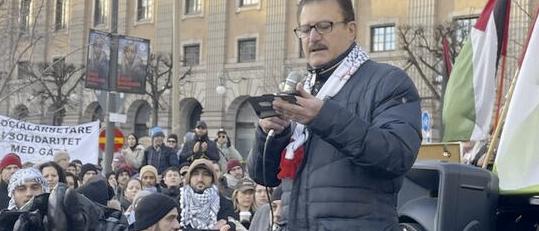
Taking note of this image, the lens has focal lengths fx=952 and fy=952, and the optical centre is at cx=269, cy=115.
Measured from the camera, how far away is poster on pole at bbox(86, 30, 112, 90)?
16.5 m

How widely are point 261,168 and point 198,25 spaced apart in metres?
37.6

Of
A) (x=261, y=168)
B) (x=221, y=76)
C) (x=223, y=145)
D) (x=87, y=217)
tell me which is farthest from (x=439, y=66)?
(x=261, y=168)

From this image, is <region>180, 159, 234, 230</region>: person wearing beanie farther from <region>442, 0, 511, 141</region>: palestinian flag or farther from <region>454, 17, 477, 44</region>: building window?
<region>454, 17, 477, 44</region>: building window

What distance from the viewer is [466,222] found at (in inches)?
169

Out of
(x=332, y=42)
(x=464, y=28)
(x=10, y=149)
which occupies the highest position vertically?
(x=464, y=28)

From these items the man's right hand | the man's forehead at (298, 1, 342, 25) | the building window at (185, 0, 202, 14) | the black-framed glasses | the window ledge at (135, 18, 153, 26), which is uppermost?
the building window at (185, 0, 202, 14)

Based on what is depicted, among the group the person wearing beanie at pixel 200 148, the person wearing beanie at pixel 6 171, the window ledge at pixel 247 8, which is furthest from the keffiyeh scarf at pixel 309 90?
the window ledge at pixel 247 8

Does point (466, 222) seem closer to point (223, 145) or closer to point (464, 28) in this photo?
point (223, 145)

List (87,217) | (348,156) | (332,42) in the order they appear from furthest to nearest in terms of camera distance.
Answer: (87,217)
(332,42)
(348,156)

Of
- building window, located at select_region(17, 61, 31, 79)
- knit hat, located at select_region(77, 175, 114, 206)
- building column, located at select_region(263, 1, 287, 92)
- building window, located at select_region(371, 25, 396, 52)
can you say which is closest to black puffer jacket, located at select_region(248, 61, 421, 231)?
knit hat, located at select_region(77, 175, 114, 206)

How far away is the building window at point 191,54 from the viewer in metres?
40.6

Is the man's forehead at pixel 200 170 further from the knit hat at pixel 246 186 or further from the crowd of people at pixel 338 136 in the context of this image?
the crowd of people at pixel 338 136

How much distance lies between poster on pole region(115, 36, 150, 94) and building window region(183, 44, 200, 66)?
22.5 m

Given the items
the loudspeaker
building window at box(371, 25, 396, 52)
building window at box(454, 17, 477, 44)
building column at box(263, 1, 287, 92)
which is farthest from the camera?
building column at box(263, 1, 287, 92)
